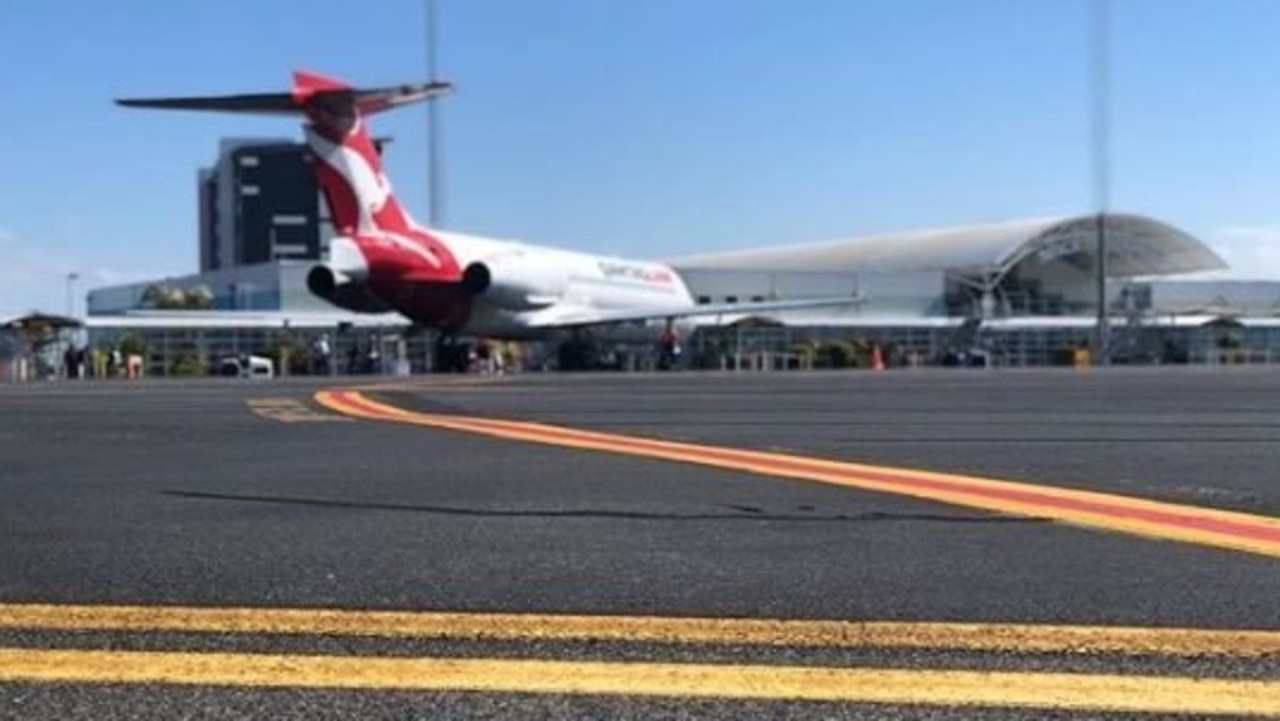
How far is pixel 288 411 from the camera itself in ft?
62.2

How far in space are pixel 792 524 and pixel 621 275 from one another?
1863 inches

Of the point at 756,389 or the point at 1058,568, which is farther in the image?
the point at 756,389

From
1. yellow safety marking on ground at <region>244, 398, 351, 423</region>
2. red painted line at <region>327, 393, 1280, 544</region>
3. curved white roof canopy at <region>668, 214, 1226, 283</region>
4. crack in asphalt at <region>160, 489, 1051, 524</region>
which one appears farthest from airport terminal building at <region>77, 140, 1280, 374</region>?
crack in asphalt at <region>160, 489, 1051, 524</region>

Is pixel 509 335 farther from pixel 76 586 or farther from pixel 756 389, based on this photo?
pixel 76 586

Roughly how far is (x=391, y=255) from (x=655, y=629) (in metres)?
38.7

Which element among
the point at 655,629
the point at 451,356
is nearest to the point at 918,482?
the point at 655,629

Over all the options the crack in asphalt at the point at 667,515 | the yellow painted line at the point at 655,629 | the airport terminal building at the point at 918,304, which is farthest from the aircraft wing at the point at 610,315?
the yellow painted line at the point at 655,629

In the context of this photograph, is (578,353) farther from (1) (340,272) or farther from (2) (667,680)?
(2) (667,680)

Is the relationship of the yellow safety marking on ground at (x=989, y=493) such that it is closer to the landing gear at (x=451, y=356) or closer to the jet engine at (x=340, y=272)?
the jet engine at (x=340, y=272)

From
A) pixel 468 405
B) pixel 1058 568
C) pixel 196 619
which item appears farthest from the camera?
pixel 468 405

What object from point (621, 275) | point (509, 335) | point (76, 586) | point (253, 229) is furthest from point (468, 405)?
point (253, 229)

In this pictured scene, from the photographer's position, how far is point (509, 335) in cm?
5056

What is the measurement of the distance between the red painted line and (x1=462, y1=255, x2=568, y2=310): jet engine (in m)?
29.5

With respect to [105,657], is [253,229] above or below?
above
